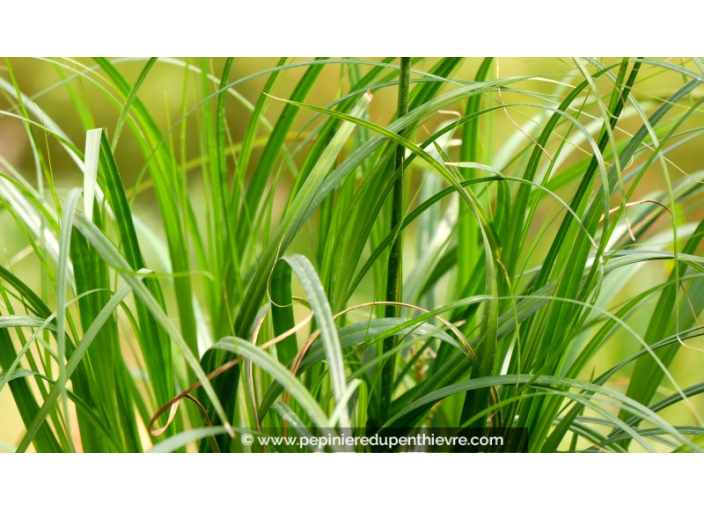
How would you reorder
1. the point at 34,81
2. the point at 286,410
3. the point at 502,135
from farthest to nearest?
the point at 502,135
the point at 34,81
the point at 286,410

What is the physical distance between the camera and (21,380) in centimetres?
39

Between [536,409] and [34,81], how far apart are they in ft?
1.96

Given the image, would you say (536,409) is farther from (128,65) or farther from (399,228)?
(128,65)

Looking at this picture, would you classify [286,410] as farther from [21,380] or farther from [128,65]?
[128,65]

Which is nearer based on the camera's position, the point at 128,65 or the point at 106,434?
the point at 106,434
